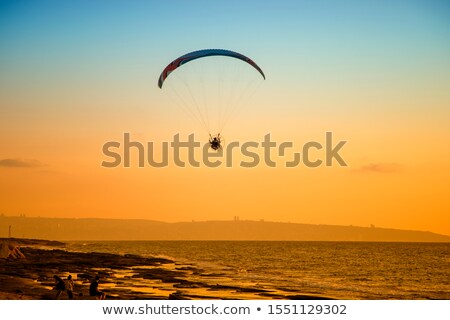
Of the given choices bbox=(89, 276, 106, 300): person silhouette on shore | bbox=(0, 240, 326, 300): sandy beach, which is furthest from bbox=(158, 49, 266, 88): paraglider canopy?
bbox=(89, 276, 106, 300): person silhouette on shore

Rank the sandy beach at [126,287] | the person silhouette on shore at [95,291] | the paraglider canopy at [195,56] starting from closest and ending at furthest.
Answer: the person silhouette on shore at [95,291] < the sandy beach at [126,287] < the paraglider canopy at [195,56]

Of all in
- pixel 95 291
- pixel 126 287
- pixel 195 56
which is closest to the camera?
pixel 95 291

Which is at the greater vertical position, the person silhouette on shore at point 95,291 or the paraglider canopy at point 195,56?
the paraglider canopy at point 195,56

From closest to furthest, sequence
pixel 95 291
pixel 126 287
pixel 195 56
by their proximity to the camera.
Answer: pixel 95 291, pixel 126 287, pixel 195 56

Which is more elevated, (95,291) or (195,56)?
(195,56)

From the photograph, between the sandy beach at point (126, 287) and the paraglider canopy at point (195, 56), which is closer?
the sandy beach at point (126, 287)

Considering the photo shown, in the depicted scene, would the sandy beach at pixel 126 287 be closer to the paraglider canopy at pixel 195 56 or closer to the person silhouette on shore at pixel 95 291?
the person silhouette on shore at pixel 95 291

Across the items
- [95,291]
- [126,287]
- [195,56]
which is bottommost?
[126,287]

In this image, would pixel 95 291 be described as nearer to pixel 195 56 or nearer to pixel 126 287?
pixel 126 287

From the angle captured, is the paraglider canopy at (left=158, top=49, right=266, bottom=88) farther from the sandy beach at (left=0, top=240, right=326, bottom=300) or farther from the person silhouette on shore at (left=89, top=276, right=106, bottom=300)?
the person silhouette on shore at (left=89, top=276, right=106, bottom=300)

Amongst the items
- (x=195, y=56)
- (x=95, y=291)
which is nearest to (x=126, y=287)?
(x=95, y=291)

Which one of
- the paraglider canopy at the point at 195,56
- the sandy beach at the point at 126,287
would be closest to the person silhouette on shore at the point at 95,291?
the sandy beach at the point at 126,287
